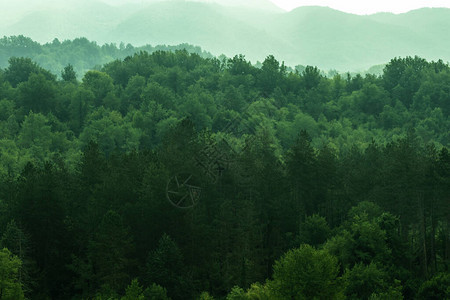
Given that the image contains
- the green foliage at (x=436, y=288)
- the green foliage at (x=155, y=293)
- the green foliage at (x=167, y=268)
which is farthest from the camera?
the green foliage at (x=167, y=268)

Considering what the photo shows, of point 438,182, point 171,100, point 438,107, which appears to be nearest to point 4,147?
point 171,100

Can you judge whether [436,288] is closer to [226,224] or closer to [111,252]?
[226,224]

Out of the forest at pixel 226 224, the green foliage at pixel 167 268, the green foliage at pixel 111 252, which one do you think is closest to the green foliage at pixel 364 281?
the forest at pixel 226 224

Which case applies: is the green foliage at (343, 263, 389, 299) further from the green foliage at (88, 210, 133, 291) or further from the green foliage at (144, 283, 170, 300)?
the green foliage at (88, 210, 133, 291)

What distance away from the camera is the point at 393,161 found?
67562 millimetres

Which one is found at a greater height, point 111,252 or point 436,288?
point 436,288

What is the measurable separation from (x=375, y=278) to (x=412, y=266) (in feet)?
44.2

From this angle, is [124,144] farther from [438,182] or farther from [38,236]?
[438,182]

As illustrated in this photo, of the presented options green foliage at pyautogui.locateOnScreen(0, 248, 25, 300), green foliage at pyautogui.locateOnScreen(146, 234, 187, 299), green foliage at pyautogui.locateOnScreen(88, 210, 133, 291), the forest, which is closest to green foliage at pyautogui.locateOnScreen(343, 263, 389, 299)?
the forest

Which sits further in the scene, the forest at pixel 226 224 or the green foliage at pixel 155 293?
the forest at pixel 226 224

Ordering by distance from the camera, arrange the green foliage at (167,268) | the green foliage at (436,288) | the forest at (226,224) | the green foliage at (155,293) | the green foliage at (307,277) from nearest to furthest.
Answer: the green foliage at (307,277)
the green foliage at (436,288)
the green foliage at (155,293)
the forest at (226,224)
the green foliage at (167,268)

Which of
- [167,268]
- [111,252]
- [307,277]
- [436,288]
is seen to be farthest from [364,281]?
[111,252]

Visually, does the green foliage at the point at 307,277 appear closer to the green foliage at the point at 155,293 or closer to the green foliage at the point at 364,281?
the green foliage at the point at 364,281

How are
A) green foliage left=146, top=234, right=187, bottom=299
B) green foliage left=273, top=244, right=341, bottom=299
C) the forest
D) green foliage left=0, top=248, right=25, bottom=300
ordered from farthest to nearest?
green foliage left=146, top=234, right=187, bottom=299 < the forest < green foliage left=0, top=248, right=25, bottom=300 < green foliage left=273, top=244, right=341, bottom=299
